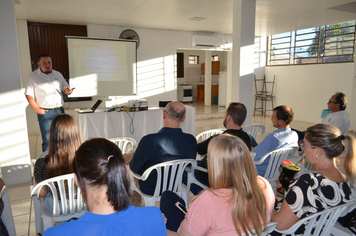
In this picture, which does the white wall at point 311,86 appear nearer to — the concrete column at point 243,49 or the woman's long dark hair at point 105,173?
the concrete column at point 243,49

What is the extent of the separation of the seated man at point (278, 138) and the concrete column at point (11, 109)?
2.87m

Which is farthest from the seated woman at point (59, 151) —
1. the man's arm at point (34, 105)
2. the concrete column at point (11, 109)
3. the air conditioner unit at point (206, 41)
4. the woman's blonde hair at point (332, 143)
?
the air conditioner unit at point (206, 41)

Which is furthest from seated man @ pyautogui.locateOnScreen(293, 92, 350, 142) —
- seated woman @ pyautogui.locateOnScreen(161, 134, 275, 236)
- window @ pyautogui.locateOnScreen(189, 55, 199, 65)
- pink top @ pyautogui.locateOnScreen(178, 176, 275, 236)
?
window @ pyautogui.locateOnScreen(189, 55, 199, 65)

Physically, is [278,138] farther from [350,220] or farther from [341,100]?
[341,100]

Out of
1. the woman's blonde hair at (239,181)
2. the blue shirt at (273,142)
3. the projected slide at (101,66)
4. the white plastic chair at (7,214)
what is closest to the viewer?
the woman's blonde hair at (239,181)

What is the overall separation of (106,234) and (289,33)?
8627mm

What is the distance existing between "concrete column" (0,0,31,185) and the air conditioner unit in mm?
5083

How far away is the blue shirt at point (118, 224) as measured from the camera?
79 centimetres

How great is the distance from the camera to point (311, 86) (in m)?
7.24

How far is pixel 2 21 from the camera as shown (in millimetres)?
2908

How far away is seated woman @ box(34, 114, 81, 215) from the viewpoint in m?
1.55

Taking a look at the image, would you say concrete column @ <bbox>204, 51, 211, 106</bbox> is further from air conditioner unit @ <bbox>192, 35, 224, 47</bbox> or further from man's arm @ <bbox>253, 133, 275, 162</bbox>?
man's arm @ <bbox>253, 133, 275, 162</bbox>

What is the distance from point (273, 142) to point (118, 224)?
5.76 feet

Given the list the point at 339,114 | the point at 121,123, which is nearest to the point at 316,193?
the point at 339,114
